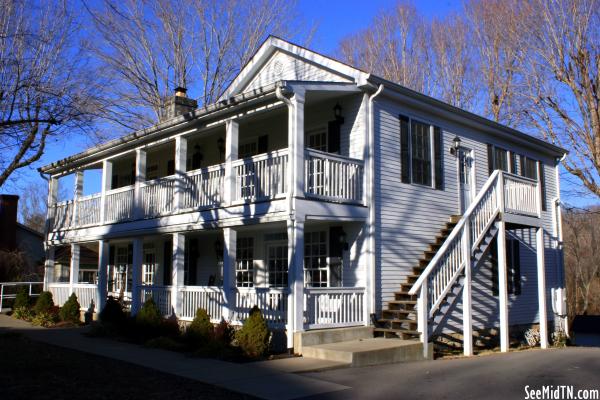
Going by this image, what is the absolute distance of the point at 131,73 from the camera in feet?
101

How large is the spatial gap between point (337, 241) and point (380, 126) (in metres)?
3.00

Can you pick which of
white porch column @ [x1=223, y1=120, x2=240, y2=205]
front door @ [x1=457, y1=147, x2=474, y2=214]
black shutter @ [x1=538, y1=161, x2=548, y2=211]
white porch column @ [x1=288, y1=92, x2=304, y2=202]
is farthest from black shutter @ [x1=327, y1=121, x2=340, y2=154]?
black shutter @ [x1=538, y1=161, x2=548, y2=211]

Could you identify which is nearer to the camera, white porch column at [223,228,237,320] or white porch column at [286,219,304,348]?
white porch column at [286,219,304,348]

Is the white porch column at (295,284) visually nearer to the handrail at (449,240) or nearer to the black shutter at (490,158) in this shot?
the handrail at (449,240)

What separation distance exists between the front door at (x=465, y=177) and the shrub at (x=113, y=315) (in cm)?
991

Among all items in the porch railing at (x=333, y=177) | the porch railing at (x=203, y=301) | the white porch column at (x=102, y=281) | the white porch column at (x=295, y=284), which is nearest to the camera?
the white porch column at (x=295, y=284)

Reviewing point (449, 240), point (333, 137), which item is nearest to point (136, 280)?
point (333, 137)

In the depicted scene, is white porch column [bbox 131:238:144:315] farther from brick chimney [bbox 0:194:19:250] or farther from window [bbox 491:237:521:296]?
brick chimney [bbox 0:194:19:250]

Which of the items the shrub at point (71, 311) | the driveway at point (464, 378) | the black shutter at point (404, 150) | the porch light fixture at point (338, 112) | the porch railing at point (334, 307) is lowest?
the driveway at point (464, 378)

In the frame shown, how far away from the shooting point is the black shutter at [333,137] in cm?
1397

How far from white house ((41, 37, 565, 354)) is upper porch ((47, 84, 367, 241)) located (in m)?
0.04

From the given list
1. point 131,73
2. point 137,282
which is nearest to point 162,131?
point 137,282

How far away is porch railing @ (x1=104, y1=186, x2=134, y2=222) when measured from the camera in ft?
57.0

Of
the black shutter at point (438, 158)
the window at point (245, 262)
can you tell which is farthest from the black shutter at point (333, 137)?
the window at point (245, 262)
